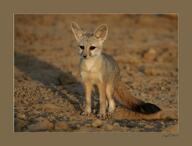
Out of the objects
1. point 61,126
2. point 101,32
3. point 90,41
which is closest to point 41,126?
point 61,126

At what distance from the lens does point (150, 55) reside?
37.1ft

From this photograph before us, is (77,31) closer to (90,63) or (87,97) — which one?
(90,63)

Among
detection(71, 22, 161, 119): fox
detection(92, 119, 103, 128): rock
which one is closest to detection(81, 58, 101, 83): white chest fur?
detection(71, 22, 161, 119): fox

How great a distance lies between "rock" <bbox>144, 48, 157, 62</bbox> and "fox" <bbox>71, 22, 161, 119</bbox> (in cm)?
341

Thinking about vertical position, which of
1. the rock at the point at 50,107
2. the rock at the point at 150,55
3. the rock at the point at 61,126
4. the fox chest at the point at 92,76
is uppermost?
the rock at the point at 150,55

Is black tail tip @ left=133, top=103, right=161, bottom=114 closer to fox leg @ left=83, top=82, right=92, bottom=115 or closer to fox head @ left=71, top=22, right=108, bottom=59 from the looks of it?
fox leg @ left=83, top=82, right=92, bottom=115

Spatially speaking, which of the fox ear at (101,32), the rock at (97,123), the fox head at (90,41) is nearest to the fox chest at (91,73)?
the fox head at (90,41)

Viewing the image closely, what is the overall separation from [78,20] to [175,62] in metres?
4.46

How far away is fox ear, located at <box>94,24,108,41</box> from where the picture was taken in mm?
7117

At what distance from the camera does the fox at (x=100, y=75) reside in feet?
23.1

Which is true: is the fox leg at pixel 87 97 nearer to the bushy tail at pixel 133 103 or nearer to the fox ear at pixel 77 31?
the bushy tail at pixel 133 103

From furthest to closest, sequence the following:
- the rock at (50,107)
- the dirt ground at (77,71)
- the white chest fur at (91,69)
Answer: the rock at (50,107)
the dirt ground at (77,71)
the white chest fur at (91,69)

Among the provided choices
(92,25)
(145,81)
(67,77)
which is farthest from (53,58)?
(92,25)

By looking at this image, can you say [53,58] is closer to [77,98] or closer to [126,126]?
[77,98]
